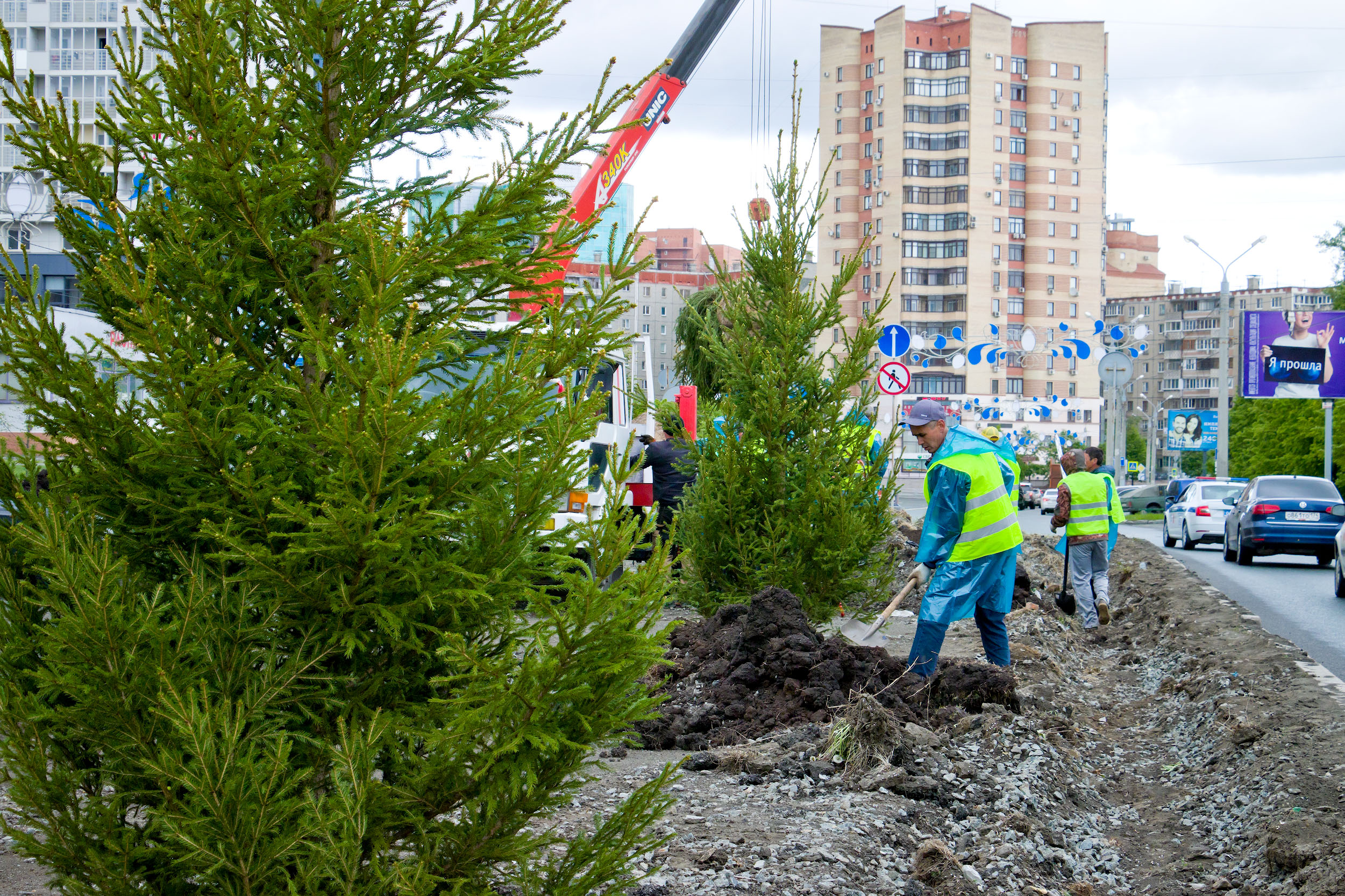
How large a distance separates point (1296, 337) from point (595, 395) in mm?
43481

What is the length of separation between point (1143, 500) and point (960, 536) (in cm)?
4661

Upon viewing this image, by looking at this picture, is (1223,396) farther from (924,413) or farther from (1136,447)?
(1136,447)

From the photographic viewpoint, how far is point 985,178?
97938 millimetres

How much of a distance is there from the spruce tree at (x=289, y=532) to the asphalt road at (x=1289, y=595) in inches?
367

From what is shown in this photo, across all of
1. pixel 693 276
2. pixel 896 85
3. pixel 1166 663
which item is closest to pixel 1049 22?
pixel 896 85

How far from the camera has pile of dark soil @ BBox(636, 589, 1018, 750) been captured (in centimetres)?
661

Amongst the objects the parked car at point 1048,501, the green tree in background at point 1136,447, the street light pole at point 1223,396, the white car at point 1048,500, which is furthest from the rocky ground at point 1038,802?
the green tree in background at point 1136,447

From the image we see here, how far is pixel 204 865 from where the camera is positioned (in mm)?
2482

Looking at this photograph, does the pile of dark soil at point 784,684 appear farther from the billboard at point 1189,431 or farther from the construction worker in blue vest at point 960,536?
the billboard at point 1189,431

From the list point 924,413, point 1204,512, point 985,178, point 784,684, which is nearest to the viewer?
point 784,684

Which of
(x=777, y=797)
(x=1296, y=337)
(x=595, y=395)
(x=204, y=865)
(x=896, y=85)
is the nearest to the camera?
(x=204, y=865)

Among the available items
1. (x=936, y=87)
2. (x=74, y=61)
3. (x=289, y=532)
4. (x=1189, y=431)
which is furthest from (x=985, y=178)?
(x=289, y=532)

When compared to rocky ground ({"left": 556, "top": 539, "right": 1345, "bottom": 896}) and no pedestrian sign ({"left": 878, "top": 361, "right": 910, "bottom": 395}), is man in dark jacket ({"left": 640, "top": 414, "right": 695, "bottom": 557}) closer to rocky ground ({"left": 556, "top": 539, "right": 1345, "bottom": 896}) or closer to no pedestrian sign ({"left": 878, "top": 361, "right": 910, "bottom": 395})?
no pedestrian sign ({"left": 878, "top": 361, "right": 910, "bottom": 395})

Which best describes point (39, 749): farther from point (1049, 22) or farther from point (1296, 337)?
point (1049, 22)
